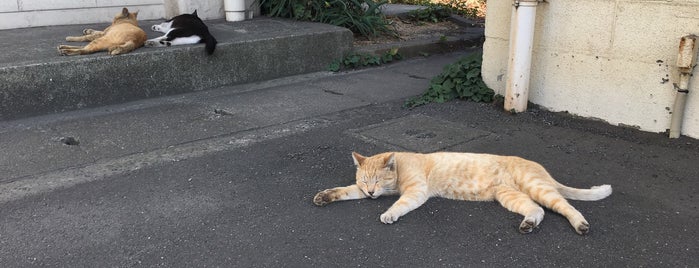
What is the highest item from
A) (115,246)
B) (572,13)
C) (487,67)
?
(572,13)

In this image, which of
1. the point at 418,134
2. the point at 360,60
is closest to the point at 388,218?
the point at 418,134

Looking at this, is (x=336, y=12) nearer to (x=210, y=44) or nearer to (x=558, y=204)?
(x=210, y=44)

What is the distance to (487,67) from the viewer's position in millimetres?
5570

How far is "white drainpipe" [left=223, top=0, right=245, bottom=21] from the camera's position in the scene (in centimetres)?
754

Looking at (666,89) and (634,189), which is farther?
(666,89)

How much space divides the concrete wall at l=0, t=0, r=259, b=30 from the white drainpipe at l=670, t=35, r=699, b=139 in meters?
5.76

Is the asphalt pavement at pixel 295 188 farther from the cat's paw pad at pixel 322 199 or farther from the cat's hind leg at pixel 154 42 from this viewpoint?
the cat's hind leg at pixel 154 42

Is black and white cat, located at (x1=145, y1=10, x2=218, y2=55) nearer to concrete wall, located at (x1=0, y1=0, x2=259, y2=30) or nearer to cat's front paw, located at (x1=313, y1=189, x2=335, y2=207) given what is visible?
concrete wall, located at (x1=0, y1=0, x2=259, y2=30)

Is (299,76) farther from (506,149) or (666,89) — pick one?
(666,89)

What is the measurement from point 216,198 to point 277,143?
1.08 meters

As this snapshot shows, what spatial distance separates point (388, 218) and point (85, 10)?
5780mm

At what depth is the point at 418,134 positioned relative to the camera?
4605 mm

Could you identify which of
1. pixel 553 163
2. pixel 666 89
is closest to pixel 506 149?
pixel 553 163

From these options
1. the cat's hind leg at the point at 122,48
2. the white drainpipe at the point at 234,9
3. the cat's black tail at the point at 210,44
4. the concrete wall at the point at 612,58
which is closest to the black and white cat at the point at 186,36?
the cat's black tail at the point at 210,44
